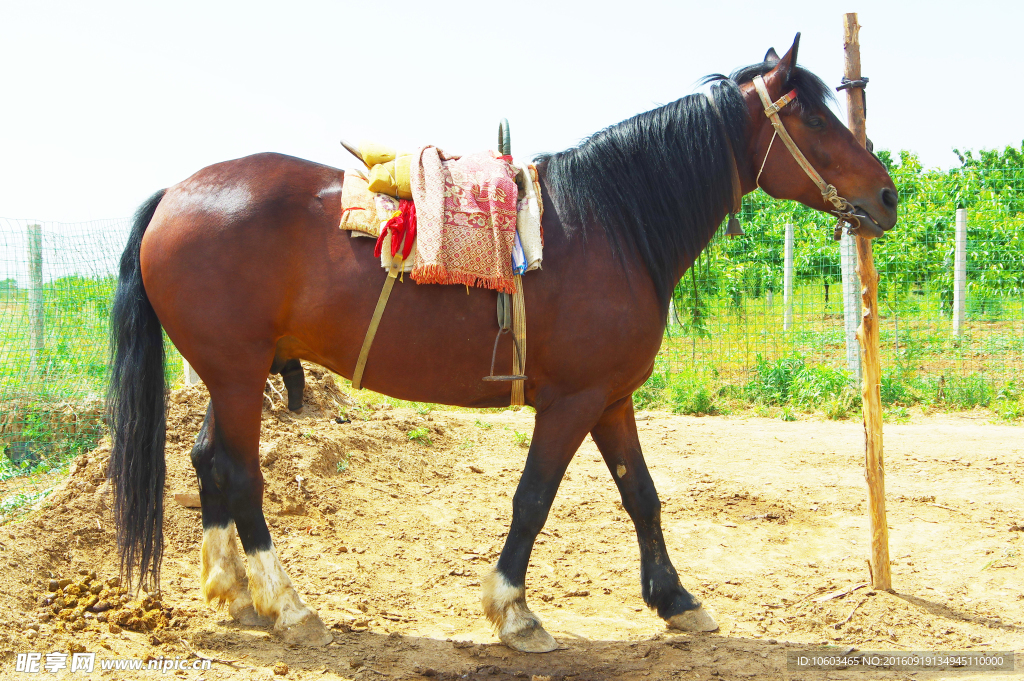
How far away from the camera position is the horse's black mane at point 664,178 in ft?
9.78

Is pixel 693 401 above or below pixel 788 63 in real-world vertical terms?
below

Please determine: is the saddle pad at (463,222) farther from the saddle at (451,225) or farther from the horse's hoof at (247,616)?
the horse's hoof at (247,616)

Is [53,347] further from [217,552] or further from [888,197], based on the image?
[888,197]

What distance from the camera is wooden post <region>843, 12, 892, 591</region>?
3.21m

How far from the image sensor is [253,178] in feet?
9.55

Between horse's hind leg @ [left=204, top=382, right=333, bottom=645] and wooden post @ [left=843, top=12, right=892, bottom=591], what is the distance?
100 inches

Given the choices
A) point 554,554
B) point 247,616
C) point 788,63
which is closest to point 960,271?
point 788,63

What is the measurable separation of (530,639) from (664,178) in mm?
2034

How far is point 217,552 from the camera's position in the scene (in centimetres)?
320

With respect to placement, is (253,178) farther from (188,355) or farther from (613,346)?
(613,346)

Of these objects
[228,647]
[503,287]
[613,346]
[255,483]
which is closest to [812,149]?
[613,346]

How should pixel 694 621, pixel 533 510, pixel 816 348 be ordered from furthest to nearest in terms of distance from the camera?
1. pixel 816 348
2. pixel 694 621
3. pixel 533 510

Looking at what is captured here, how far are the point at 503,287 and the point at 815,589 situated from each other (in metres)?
2.15

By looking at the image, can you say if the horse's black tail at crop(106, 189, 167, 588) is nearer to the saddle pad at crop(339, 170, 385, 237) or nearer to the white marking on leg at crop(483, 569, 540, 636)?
the saddle pad at crop(339, 170, 385, 237)
